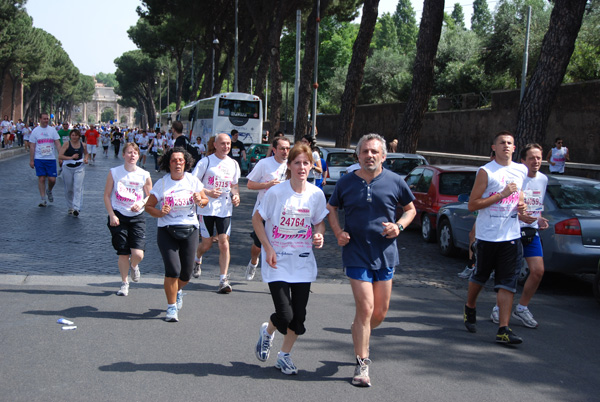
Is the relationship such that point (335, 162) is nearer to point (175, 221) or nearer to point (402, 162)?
point (402, 162)

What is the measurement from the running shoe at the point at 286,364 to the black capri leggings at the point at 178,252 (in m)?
1.59

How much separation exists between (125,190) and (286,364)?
3145 millimetres

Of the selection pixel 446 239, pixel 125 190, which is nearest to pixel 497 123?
pixel 446 239

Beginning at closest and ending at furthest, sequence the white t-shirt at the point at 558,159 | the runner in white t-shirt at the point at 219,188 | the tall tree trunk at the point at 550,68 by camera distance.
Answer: the runner in white t-shirt at the point at 219,188 → the tall tree trunk at the point at 550,68 → the white t-shirt at the point at 558,159

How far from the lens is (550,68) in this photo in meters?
12.2

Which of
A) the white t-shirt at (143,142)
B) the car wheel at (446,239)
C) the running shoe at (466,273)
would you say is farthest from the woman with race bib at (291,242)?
the white t-shirt at (143,142)

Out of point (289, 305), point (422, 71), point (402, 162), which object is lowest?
point (289, 305)

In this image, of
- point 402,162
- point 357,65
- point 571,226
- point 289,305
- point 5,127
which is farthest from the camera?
point 5,127

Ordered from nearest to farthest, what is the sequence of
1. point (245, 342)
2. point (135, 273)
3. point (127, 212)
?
point (245, 342)
point (127, 212)
point (135, 273)

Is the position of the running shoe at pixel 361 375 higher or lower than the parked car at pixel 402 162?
lower

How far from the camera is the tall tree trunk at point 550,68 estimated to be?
12.0 m

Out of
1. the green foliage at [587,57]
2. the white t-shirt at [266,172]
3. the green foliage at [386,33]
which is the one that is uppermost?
the green foliage at [386,33]

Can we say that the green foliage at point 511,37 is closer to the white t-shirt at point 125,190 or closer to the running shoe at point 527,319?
the running shoe at point 527,319

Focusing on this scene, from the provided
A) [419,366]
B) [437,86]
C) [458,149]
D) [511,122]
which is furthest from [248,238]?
[437,86]
